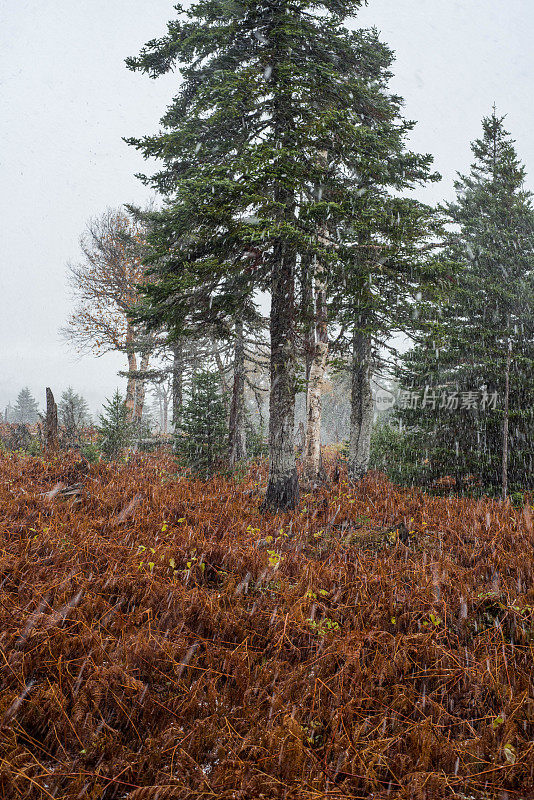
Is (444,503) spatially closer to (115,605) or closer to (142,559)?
(142,559)

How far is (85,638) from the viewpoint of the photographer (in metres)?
3.20

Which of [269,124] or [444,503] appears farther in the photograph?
[444,503]

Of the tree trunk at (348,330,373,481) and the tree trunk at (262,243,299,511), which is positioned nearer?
the tree trunk at (262,243,299,511)

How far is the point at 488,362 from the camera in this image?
33.2 feet

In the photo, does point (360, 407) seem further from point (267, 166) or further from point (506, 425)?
point (267, 166)

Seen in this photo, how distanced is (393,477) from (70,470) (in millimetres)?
8503

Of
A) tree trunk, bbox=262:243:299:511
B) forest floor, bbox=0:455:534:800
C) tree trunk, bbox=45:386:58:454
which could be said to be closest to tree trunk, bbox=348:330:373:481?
tree trunk, bbox=262:243:299:511

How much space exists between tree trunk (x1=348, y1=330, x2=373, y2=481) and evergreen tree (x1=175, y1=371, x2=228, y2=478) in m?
4.10

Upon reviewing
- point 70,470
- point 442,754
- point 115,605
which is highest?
point 70,470

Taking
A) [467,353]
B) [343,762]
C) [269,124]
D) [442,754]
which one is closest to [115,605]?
[343,762]

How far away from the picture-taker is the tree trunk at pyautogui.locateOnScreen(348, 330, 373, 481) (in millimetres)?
11703

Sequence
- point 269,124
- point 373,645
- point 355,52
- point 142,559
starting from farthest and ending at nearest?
point 355,52, point 269,124, point 142,559, point 373,645

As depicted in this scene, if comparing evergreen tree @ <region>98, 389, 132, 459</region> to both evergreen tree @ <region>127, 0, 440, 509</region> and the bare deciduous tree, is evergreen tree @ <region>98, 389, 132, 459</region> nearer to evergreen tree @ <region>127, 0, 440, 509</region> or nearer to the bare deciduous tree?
evergreen tree @ <region>127, 0, 440, 509</region>

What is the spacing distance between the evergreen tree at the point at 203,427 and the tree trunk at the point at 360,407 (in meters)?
4.10
